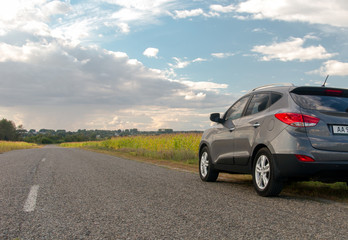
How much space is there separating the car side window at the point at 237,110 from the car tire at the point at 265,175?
1.34 meters

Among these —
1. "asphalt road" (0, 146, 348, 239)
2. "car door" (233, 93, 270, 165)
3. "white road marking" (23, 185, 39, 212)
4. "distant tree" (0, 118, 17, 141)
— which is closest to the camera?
"asphalt road" (0, 146, 348, 239)

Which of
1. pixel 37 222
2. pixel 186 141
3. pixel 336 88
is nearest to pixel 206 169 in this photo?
pixel 336 88

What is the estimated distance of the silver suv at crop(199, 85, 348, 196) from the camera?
4930 mm

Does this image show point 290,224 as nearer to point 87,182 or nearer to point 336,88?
point 336,88

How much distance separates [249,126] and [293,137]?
1.19 metres

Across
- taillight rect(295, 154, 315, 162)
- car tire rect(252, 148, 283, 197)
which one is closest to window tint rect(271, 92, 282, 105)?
car tire rect(252, 148, 283, 197)

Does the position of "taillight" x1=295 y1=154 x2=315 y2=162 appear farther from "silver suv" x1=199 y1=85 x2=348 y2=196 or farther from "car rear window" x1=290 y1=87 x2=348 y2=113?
"car rear window" x1=290 y1=87 x2=348 y2=113

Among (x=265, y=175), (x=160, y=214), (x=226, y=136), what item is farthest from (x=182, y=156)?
(x=160, y=214)

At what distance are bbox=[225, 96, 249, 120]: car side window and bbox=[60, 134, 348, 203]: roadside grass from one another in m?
1.65

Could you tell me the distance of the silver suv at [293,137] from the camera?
493 cm

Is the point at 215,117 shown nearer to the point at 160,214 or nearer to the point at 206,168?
the point at 206,168

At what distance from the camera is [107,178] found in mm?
8219

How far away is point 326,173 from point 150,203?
2.71 meters

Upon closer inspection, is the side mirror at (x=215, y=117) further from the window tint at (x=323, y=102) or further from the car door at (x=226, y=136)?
the window tint at (x=323, y=102)
